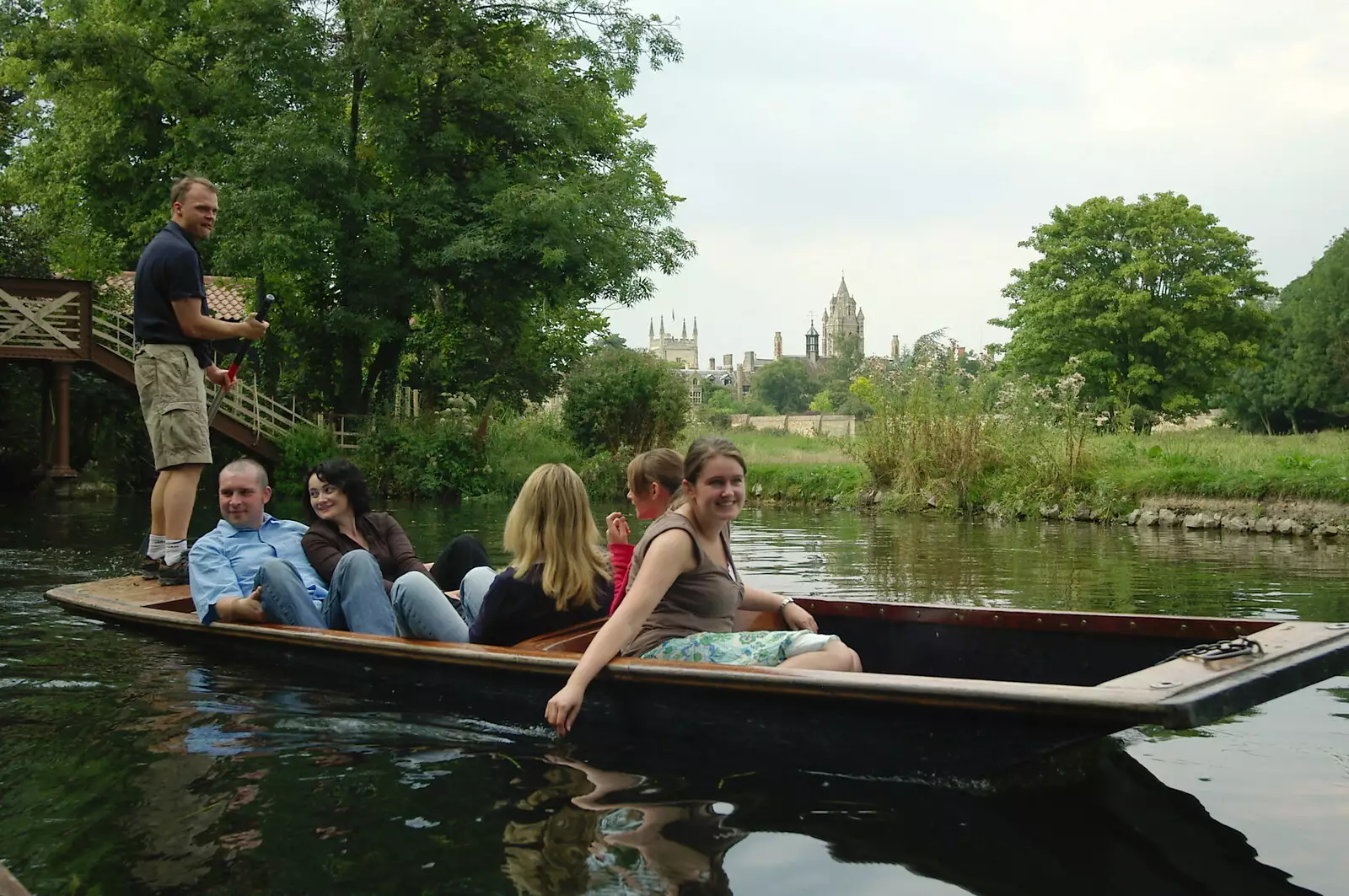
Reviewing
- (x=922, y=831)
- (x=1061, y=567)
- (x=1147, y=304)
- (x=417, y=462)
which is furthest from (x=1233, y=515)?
(x=1147, y=304)

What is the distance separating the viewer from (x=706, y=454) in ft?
12.0

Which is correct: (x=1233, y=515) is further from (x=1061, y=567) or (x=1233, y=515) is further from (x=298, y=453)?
(x=298, y=453)

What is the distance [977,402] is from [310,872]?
13.2m

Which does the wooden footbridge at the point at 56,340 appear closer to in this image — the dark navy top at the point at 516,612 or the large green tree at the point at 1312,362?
the dark navy top at the point at 516,612

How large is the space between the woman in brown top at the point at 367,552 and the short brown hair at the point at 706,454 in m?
1.26

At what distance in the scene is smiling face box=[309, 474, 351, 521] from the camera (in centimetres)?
508

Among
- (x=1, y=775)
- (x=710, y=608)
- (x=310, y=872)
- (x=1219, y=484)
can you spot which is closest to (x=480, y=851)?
(x=310, y=872)

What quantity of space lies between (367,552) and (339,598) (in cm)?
21

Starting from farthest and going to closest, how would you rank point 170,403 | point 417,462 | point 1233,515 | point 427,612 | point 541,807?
point 417,462 → point 1233,515 → point 170,403 → point 427,612 → point 541,807

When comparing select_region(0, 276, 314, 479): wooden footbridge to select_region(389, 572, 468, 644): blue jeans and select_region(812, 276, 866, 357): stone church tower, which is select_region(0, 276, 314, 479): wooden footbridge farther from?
select_region(812, 276, 866, 357): stone church tower

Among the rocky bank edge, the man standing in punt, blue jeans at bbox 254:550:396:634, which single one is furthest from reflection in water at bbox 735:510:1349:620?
the man standing in punt

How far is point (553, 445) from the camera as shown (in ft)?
80.0

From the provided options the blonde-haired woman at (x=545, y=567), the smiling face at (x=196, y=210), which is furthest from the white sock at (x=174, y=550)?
the blonde-haired woman at (x=545, y=567)

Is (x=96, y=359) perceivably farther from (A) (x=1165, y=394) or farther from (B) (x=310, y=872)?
(A) (x=1165, y=394)
